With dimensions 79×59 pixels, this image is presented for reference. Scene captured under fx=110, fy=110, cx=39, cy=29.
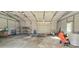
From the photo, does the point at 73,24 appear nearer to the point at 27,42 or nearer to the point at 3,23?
the point at 27,42

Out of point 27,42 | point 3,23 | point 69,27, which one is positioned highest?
point 3,23

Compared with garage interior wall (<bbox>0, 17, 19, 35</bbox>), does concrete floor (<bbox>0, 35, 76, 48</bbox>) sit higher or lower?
lower

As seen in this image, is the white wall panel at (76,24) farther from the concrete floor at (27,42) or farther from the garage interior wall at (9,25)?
the garage interior wall at (9,25)

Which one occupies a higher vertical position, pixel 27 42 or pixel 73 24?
pixel 73 24

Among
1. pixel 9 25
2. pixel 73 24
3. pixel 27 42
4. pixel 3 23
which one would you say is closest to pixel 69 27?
pixel 73 24

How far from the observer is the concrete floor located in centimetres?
359

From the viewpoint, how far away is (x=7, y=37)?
3.63 meters

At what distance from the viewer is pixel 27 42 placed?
11.9ft

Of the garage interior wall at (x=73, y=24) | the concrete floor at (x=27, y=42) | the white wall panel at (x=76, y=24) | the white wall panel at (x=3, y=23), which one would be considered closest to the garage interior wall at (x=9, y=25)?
the white wall panel at (x=3, y=23)

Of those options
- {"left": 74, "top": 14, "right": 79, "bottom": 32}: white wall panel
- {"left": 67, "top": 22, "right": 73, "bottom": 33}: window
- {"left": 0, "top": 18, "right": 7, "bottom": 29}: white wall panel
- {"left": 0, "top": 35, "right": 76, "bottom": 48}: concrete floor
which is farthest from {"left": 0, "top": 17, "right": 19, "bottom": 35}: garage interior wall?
{"left": 74, "top": 14, "right": 79, "bottom": 32}: white wall panel

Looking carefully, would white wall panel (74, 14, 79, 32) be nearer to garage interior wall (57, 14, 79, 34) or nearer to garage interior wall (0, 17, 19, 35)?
garage interior wall (57, 14, 79, 34)
